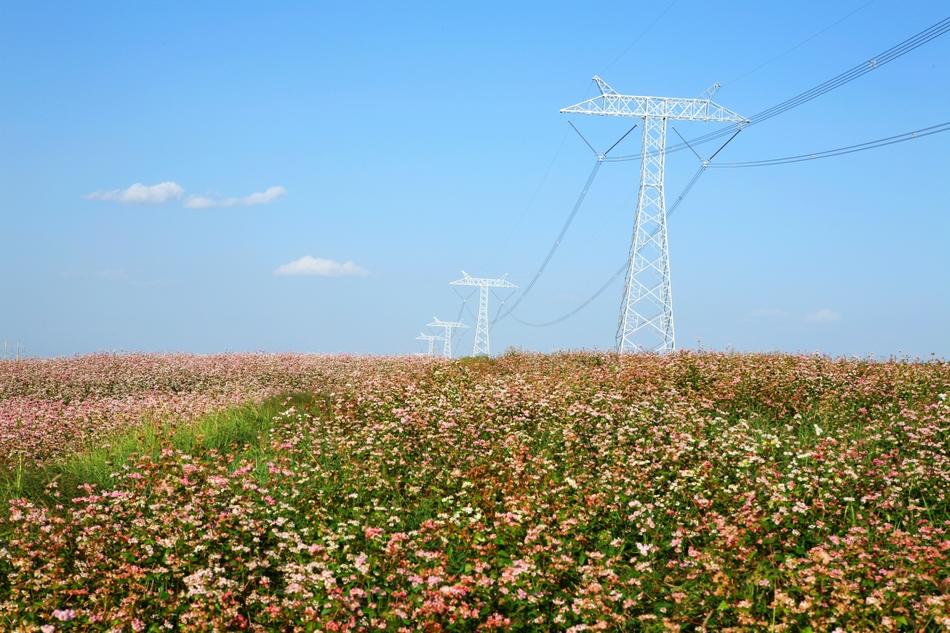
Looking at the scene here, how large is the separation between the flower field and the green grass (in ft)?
0.48

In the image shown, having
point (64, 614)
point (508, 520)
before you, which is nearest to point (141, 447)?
point (64, 614)

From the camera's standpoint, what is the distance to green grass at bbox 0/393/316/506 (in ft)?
32.1

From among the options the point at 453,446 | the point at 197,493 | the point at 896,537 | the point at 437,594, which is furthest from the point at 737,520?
the point at 197,493

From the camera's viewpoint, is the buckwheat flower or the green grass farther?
the green grass

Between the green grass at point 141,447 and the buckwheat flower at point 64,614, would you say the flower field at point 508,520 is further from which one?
the green grass at point 141,447

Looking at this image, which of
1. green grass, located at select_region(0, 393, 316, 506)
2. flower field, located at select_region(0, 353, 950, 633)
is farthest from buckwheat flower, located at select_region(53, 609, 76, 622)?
green grass, located at select_region(0, 393, 316, 506)

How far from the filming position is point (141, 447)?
Result: 11.2m

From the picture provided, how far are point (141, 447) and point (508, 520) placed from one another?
6.45m

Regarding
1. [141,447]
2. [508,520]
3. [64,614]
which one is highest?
[508,520]

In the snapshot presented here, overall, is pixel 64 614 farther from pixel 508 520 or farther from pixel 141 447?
pixel 141 447

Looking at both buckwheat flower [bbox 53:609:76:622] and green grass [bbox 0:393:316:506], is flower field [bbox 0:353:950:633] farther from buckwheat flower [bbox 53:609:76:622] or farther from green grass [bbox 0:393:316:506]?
green grass [bbox 0:393:316:506]

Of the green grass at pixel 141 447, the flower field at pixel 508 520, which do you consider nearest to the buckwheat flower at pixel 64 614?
the flower field at pixel 508 520

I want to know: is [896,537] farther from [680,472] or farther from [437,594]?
[437,594]

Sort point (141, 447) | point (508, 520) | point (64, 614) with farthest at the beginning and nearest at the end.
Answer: point (141, 447), point (508, 520), point (64, 614)
